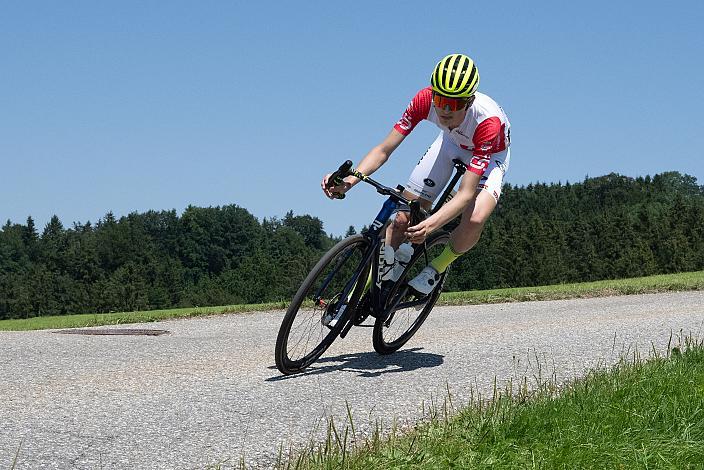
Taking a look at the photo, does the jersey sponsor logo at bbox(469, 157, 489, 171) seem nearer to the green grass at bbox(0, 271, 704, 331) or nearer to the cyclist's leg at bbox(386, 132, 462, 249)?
the cyclist's leg at bbox(386, 132, 462, 249)

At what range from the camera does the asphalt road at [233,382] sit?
15.4ft

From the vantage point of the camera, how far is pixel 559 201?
13312 cm

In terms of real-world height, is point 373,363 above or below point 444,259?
below

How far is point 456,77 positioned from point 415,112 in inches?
25.5

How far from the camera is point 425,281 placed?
7312mm

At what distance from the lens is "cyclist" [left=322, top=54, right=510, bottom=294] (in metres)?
6.54

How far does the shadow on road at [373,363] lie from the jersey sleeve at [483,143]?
1667 millimetres

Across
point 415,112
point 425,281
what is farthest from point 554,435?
point 415,112

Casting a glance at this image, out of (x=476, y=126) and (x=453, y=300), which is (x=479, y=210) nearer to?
(x=476, y=126)

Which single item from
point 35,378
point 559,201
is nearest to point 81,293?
point 559,201

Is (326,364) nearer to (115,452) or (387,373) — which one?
(387,373)

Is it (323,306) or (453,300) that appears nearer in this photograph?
(323,306)

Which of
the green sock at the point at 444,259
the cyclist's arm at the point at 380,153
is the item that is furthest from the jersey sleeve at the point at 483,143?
the green sock at the point at 444,259

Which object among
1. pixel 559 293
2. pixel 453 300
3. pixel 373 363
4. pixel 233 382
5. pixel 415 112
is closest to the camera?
pixel 233 382
